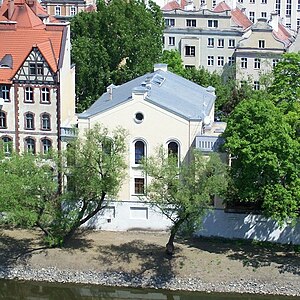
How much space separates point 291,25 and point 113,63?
132 feet

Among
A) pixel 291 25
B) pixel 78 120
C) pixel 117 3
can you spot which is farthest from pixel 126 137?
pixel 291 25

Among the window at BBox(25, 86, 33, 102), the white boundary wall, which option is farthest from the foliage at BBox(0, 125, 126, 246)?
the window at BBox(25, 86, 33, 102)

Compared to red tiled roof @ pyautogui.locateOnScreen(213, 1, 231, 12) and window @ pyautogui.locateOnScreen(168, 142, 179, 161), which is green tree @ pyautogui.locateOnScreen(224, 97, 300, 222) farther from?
red tiled roof @ pyautogui.locateOnScreen(213, 1, 231, 12)

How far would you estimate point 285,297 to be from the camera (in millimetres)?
49062

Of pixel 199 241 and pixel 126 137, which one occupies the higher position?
pixel 126 137

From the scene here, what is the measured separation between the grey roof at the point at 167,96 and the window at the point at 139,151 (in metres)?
3.02

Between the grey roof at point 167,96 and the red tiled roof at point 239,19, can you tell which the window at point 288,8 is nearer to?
the red tiled roof at point 239,19

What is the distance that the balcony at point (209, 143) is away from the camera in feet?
175

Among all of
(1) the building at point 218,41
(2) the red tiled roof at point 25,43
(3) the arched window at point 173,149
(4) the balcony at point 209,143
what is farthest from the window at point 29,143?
(1) the building at point 218,41

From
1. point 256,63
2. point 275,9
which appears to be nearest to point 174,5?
point 256,63

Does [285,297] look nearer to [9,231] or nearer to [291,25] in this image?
[9,231]

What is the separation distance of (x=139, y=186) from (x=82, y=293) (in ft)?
28.8

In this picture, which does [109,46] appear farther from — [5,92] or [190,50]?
[190,50]

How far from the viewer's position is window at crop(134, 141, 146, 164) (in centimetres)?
5496
